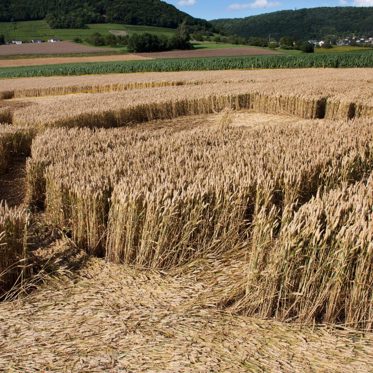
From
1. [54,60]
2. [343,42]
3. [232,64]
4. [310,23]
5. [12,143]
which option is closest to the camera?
[12,143]

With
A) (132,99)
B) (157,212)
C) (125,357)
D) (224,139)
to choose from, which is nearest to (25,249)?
(157,212)

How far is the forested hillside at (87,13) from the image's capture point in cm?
11400

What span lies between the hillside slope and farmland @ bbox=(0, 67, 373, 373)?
16656 cm

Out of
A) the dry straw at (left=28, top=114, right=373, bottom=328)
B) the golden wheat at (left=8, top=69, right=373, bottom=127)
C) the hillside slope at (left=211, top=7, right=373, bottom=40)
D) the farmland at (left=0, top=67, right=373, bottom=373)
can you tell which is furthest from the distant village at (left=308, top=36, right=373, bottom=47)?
the farmland at (left=0, top=67, right=373, bottom=373)

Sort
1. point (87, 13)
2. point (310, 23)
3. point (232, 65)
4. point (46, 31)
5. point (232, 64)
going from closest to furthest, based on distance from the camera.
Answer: point (232, 65) < point (232, 64) < point (46, 31) < point (87, 13) < point (310, 23)

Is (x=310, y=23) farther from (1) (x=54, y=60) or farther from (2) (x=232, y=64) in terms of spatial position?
(2) (x=232, y=64)

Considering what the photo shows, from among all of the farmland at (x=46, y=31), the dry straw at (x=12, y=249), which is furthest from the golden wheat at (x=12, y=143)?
the farmland at (x=46, y=31)

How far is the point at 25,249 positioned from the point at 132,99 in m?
13.3

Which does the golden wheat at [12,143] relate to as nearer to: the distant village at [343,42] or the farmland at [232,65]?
the farmland at [232,65]

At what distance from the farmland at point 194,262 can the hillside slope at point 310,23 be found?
166564 mm

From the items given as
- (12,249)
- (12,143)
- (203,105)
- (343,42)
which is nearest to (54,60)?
(203,105)

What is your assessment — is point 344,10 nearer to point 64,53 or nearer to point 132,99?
point 64,53

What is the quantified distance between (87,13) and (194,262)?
406 ft

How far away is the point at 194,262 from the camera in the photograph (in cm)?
461
